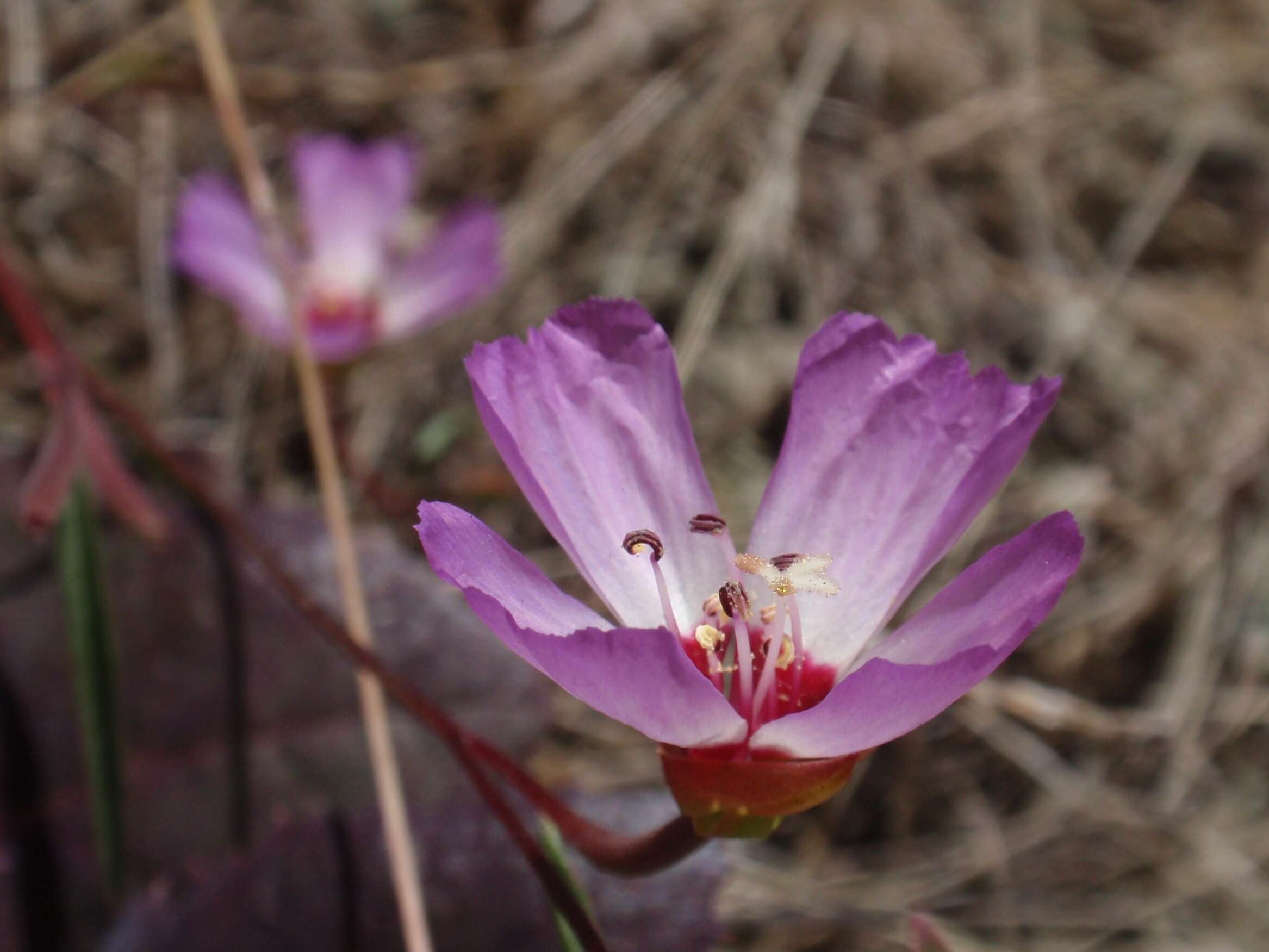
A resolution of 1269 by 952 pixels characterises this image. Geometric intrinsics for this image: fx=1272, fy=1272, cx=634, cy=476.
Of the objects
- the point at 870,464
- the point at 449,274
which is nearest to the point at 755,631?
the point at 870,464

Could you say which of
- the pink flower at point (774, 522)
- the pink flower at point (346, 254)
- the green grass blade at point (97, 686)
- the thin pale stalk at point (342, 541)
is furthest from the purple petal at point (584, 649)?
the pink flower at point (346, 254)

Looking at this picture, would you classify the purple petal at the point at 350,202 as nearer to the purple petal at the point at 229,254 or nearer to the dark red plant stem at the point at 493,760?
the purple petal at the point at 229,254

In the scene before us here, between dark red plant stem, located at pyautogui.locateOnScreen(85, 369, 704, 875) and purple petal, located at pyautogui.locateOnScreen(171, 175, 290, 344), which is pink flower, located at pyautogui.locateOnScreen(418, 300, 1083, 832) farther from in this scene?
purple petal, located at pyautogui.locateOnScreen(171, 175, 290, 344)

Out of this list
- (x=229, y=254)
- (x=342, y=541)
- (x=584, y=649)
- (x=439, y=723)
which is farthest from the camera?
(x=229, y=254)

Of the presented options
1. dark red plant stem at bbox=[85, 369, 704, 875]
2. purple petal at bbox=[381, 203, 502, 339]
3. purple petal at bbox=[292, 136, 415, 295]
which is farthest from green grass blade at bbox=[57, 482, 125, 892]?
purple petal at bbox=[292, 136, 415, 295]

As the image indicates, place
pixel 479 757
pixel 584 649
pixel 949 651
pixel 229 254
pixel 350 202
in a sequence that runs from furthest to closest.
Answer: pixel 350 202, pixel 229 254, pixel 479 757, pixel 949 651, pixel 584 649

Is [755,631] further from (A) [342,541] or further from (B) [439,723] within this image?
(A) [342,541]
